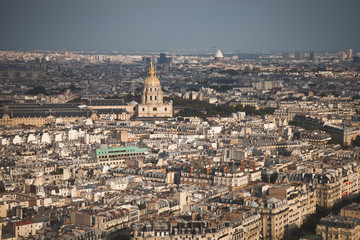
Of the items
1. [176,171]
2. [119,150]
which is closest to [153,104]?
[119,150]

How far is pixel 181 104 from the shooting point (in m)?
80.4

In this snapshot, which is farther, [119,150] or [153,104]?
[153,104]

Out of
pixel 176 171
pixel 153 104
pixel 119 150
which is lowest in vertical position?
pixel 176 171

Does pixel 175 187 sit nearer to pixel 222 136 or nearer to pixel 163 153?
pixel 163 153

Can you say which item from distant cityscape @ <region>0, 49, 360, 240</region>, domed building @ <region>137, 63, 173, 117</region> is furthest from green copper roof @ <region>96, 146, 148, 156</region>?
domed building @ <region>137, 63, 173, 117</region>

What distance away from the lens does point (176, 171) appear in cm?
3684

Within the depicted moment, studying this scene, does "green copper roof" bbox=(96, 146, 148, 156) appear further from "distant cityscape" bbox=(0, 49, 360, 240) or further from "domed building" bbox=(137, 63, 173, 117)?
"domed building" bbox=(137, 63, 173, 117)

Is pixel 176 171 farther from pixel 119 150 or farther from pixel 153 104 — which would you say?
pixel 153 104

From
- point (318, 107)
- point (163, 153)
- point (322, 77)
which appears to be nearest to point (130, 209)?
point (163, 153)

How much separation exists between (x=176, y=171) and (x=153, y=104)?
33398 millimetres

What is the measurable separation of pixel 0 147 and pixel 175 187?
628 inches

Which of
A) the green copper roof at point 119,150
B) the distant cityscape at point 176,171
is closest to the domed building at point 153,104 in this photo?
the distant cityscape at point 176,171

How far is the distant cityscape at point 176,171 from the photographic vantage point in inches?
1056

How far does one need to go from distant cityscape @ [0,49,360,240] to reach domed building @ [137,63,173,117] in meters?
0.11
